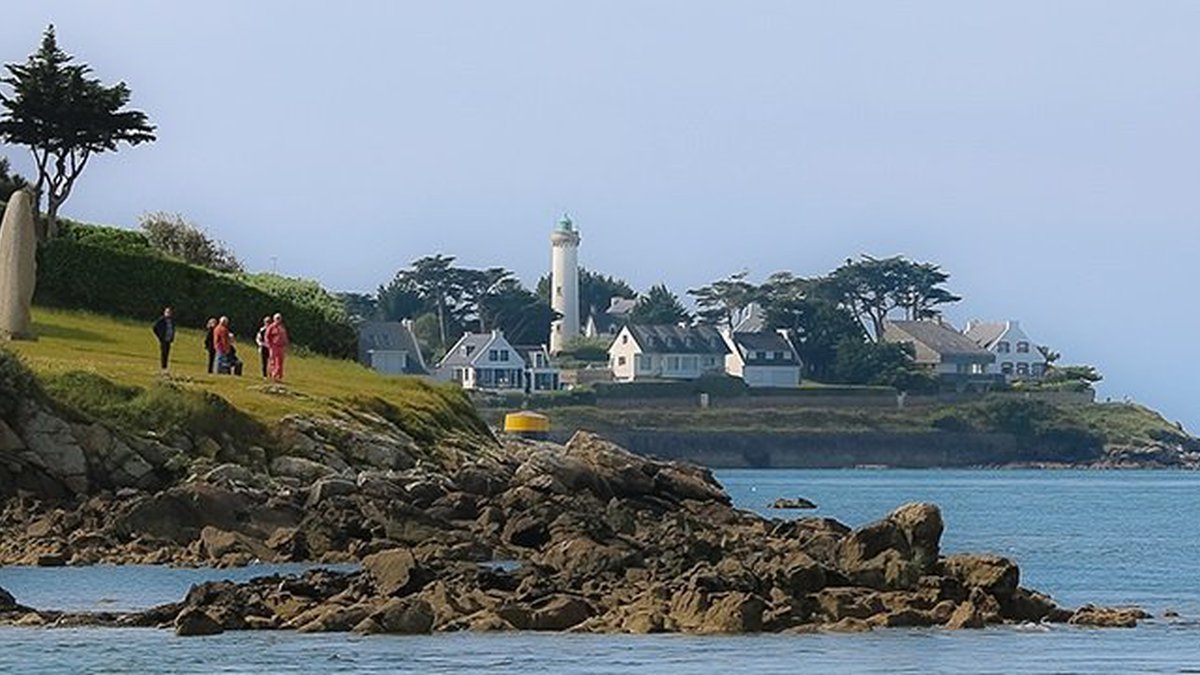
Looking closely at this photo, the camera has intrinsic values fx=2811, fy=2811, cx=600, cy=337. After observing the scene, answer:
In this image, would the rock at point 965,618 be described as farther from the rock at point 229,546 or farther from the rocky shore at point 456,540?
the rock at point 229,546

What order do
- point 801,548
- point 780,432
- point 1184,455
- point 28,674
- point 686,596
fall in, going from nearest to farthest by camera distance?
1. point 28,674
2. point 686,596
3. point 801,548
4. point 780,432
5. point 1184,455

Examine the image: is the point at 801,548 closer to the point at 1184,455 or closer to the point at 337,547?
the point at 337,547

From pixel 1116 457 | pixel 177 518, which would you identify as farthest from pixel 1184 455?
pixel 177 518

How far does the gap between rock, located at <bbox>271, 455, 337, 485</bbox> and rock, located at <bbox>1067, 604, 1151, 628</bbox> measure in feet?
57.4

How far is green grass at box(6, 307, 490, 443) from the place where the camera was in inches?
1983

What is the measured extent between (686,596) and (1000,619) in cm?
397

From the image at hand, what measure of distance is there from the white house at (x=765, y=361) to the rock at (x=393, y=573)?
160 metres

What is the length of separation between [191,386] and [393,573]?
63.5 ft

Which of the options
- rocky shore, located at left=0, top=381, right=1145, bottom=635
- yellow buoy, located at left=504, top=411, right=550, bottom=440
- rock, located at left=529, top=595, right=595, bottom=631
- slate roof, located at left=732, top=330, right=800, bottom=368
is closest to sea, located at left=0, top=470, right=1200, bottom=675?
rock, located at left=529, top=595, right=595, bottom=631

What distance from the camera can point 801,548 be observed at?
39.1 m

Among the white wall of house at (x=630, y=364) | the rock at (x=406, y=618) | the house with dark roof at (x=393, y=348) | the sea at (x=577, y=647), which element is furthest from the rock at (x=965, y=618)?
the white wall of house at (x=630, y=364)

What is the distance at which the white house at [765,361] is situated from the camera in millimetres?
195000

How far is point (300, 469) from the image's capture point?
4984cm

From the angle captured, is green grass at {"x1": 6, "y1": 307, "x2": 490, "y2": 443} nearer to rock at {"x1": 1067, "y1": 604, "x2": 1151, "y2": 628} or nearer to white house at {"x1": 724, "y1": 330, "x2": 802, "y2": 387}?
rock at {"x1": 1067, "y1": 604, "x2": 1151, "y2": 628}
